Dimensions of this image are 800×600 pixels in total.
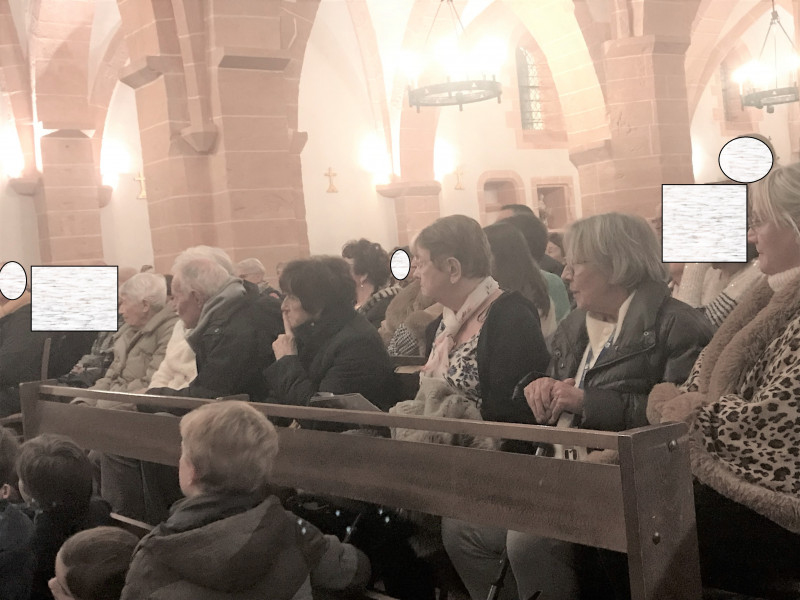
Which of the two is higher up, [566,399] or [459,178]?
[459,178]

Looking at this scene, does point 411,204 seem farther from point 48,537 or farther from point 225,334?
point 48,537

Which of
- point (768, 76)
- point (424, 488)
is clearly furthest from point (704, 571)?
point (768, 76)

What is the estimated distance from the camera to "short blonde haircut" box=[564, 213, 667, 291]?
3066 millimetres

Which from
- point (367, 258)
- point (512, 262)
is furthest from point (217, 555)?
point (367, 258)

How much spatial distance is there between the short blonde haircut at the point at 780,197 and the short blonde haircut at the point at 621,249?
1.43 ft

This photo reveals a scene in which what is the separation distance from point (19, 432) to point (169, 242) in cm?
295

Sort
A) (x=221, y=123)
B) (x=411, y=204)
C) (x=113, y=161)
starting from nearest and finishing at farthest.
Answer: (x=221, y=123)
(x=113, y=161)
(x=411, y=204)

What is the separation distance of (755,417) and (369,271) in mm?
3618

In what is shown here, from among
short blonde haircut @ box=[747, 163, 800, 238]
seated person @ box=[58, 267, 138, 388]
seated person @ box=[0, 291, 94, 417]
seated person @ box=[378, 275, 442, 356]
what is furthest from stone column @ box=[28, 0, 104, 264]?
short blonde haircut @ box=[747, 163, 800, 238]

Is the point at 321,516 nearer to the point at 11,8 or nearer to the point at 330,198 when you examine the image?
the point at 11,8

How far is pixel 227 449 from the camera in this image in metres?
2.58

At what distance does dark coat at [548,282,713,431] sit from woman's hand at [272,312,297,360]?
1.54 metres

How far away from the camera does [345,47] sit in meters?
16.6

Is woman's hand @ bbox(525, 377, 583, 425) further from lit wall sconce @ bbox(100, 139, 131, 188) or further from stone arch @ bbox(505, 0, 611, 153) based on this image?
lit wall sconce @ bbox(100, 139, 131, 188)
